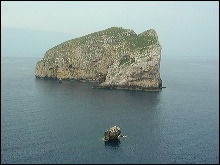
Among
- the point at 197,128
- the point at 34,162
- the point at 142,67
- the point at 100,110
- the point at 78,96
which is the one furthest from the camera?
the point at 142,67

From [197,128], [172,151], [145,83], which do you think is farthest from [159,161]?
[145,83]

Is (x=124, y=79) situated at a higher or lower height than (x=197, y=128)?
higher

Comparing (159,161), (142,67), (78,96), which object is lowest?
(159,161)

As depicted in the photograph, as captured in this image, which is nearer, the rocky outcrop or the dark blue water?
the dark blue water

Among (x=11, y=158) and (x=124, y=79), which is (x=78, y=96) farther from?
(x=11, y=158)

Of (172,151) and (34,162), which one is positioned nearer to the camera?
Result: (34,162)

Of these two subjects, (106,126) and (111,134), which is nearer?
(111,134)

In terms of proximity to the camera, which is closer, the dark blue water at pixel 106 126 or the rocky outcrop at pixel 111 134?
the dark blue water at pixel 106 126

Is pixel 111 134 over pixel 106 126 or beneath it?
beneath
